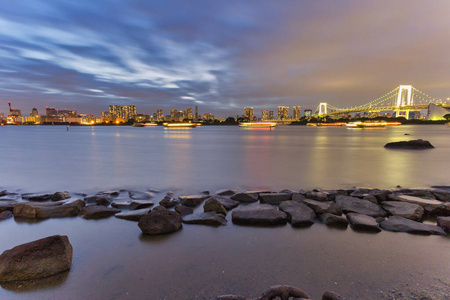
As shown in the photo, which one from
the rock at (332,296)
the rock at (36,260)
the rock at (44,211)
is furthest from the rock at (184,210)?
the rock at (332,296)

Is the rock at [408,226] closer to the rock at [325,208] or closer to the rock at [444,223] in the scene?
the rock at [444,223]

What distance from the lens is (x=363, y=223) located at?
484cm

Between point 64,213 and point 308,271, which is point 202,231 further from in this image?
point 64,213

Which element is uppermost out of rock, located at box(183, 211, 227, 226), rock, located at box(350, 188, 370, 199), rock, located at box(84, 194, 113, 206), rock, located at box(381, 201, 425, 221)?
rock, located at box(381, 201, 425, 221)

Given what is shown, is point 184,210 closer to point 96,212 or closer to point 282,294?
point 96,212

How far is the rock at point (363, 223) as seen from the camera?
4.77 metres

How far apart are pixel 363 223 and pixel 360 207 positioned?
3.14ft

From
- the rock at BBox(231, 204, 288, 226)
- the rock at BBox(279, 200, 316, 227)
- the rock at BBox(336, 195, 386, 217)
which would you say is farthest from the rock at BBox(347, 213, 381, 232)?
the rock at BBox(231, 204, 288, 226)

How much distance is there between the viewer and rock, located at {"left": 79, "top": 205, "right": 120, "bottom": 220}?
550 cm

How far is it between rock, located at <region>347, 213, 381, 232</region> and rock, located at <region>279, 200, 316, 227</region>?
733 millimetres

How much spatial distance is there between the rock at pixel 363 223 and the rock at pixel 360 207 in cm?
35

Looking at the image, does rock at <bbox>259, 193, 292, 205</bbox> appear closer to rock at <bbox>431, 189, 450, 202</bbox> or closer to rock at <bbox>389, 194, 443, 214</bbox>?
rock at <bbox>389, 194, 443, 214</bbox>

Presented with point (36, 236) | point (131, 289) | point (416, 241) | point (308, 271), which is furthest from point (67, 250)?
point (416, 241)

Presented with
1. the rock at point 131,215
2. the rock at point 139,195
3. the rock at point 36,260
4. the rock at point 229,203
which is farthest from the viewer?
the rock at point 139,195
